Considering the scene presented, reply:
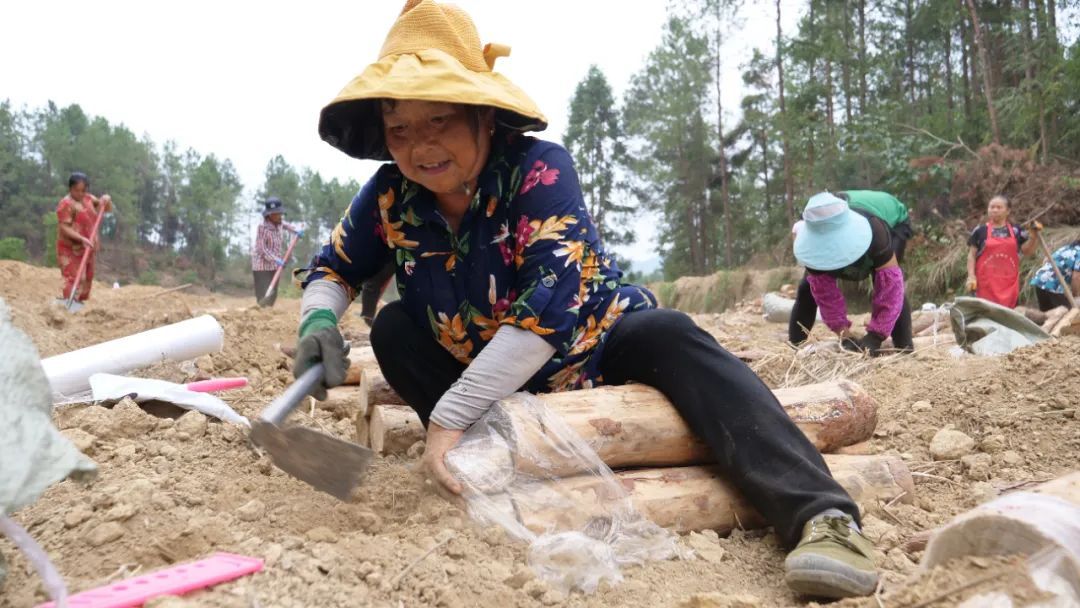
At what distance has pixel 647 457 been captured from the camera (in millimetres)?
2035

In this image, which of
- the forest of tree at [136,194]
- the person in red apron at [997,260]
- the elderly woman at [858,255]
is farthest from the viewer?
the forest of tree at [136,194]

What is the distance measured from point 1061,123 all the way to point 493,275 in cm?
1351

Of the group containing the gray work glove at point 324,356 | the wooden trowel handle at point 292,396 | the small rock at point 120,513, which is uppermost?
the gray work glove at point 324,356

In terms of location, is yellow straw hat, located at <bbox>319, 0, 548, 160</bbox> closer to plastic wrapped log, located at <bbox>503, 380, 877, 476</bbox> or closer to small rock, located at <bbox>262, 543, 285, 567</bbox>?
plastic wrapped log, located at <bbox>503, 380, 877, 476</bbox>

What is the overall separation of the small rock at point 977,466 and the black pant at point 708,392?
92cm

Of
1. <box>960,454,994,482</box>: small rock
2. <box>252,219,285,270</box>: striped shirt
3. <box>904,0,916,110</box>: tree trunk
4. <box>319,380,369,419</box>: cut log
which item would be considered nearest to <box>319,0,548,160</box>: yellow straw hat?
<box>319,380,369,419</box>: cut log

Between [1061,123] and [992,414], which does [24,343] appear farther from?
[1061,123]

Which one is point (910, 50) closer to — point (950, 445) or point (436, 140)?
point (950, 445)

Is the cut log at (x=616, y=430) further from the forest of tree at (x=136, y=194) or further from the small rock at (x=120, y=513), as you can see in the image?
the forest of tree at (x=136, y=194)

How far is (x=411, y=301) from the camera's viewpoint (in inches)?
85.3

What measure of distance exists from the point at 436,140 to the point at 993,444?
2127 millimetres

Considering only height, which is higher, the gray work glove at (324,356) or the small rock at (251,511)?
the gray work glove at (324,356)

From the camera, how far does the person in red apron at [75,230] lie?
8.21m

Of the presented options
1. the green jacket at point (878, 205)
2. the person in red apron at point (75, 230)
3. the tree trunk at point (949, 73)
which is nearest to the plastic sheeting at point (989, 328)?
the green jacket at point (878, 205)
